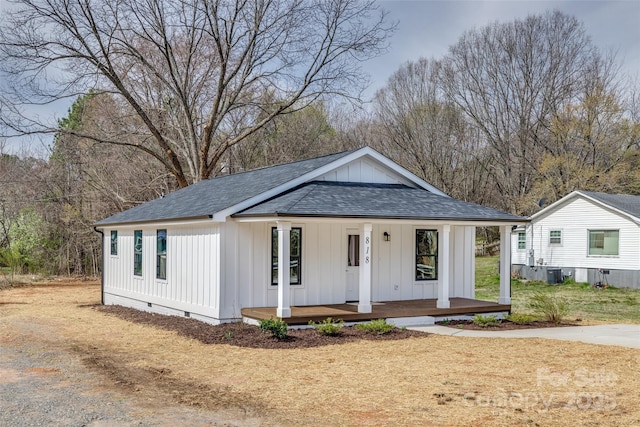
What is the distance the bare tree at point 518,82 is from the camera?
39.1 m

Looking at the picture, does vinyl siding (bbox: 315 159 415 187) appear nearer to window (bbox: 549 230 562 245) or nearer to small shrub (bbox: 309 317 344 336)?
small shrub (bbox: 309 317 344 336)

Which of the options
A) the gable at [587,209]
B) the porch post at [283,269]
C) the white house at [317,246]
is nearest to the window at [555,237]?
the gable at [587,209]

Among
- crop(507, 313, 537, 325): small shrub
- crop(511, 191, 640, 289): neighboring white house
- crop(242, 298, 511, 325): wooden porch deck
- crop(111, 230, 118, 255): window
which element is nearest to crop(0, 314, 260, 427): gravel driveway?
crop(242, 298, 511, 325): wooden porch deck

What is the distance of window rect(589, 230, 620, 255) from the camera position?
2634cm

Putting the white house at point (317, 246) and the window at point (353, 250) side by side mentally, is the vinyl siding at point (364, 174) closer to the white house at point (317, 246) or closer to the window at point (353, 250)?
the white house at point (317, 246)

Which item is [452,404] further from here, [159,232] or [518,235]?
[518,235]

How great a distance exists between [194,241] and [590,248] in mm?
19443

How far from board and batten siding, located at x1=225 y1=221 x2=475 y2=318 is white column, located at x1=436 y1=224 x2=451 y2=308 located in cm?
57

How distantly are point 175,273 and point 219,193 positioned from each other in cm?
238

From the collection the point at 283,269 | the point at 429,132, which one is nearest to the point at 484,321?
the point at 283,269

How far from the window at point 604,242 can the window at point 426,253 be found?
45.0 ft

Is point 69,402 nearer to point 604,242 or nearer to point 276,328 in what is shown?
point 276,328

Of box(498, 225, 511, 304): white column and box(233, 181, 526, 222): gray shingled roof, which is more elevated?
box(233, 181, 526, 222): gray shingled roof

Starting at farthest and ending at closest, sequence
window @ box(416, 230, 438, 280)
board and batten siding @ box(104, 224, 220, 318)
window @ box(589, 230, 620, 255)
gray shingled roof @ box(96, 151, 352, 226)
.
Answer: window @ box(589, 230, 620, 255) → window @ box(416, 230, 438, 280) → gray shingled roof @ box(96, 151, 352, 226) → board and batten siding @ box(104, 224, 220, 318)
